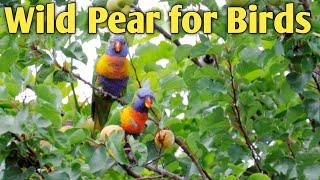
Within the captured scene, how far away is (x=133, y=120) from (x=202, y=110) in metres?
0.22

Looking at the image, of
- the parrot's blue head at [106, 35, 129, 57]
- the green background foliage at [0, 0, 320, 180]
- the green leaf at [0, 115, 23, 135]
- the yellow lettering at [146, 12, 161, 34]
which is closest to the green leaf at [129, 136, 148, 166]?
the green background foliage at [0, 0, 320, 180]

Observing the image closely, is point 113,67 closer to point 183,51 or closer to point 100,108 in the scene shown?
point 100,108

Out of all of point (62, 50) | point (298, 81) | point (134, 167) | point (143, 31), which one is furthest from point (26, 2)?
point (298, 81)

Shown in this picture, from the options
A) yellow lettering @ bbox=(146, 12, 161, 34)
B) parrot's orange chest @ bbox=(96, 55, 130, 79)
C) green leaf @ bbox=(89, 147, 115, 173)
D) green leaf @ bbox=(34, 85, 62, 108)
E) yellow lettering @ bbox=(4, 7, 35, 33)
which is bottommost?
green leaf @ bbox=(89, 147, 115, 173)

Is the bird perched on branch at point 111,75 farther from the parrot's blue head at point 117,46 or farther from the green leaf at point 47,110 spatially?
the green leaf at point 47,110

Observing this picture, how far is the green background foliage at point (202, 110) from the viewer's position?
1.66 meters

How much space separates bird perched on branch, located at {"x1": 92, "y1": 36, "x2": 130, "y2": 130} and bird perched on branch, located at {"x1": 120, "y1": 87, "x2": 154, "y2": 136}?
14.6 inches

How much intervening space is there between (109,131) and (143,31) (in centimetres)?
60

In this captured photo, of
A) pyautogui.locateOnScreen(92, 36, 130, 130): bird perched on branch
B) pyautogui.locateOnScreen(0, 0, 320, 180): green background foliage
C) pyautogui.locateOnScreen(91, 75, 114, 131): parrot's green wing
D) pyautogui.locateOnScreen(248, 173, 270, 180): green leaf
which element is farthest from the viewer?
pyautogui.locateOnScreen(92, 36, 130, 130): bird perched on branch

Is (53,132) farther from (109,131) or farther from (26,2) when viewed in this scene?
(26,2)

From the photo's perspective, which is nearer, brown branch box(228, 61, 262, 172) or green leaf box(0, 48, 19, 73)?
green leaf box(0, 48, 19, 73)

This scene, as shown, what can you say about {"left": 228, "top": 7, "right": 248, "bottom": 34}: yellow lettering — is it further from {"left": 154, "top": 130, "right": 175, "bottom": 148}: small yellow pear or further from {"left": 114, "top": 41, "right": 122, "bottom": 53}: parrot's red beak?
{"left": 114, "top": 41, "right": 122, "bottom": 53}: parrot's red beak

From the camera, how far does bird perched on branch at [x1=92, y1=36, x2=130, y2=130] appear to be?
8.79 ft

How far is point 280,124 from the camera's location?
2146 mm
